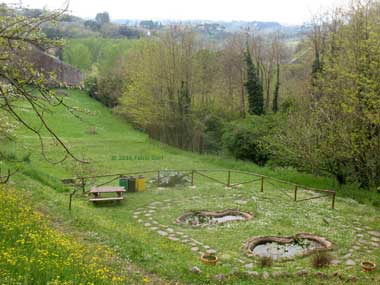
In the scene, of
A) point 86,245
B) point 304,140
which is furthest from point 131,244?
point 304,140

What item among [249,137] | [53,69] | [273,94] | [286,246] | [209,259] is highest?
[53,69]

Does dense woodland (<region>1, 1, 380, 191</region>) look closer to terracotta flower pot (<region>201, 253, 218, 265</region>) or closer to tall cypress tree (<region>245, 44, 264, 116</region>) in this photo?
tall cypress tree (<region>245, 44, 264, 116</region>)

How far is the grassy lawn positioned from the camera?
27.9 ft

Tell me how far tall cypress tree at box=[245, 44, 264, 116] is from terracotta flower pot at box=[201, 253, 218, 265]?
2056 cm

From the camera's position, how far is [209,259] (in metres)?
9.00

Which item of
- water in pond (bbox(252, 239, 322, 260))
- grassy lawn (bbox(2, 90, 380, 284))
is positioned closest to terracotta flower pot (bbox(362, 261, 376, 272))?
grassy lawn (bbox(2, 90, 380, 284))

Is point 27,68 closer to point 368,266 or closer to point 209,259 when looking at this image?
point 209,259

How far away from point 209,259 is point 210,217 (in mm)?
4112

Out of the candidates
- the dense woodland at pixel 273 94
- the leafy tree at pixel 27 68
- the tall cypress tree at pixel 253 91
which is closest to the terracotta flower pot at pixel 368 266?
the dense woodland at pixel 273 94

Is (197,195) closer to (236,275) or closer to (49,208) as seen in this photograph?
(49,208)

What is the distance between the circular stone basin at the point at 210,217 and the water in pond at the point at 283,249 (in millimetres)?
2088

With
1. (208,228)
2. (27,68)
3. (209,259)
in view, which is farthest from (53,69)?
(208,228)

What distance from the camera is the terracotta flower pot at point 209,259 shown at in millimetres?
8866

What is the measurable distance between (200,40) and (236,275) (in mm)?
23643
